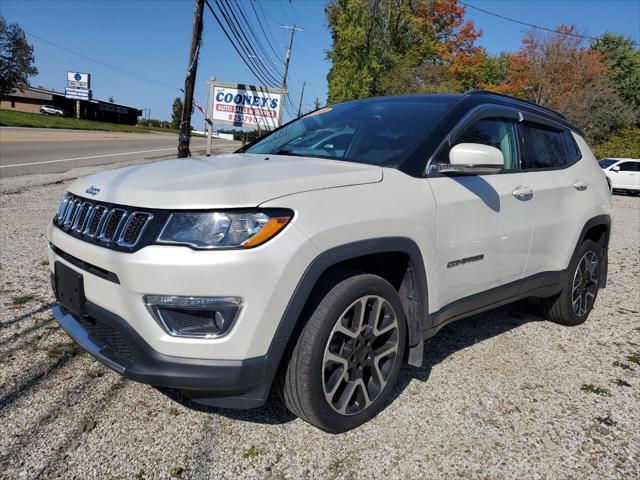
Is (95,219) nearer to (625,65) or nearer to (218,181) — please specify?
(218,181)

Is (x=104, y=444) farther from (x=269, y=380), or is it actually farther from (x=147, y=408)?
(x=269, y=380)

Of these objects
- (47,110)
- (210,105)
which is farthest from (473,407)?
(47,110)

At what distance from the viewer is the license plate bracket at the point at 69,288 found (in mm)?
2236

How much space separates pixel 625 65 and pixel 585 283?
49943 mm

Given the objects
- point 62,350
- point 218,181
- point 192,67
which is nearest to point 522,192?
point 218,181

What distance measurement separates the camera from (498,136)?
3297 millimetres

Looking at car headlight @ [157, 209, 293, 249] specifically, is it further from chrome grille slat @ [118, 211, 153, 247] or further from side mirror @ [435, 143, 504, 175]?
side mirror @ [435, 143, 504, 175]

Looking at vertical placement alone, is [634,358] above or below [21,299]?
above

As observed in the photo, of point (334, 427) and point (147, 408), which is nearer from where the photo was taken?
point (334, 427)

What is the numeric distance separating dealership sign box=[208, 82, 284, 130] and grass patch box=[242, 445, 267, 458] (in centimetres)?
1284

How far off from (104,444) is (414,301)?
1642mm

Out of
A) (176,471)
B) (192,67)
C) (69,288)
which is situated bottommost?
(176,471)

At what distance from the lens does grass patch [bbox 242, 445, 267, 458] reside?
2211 mm

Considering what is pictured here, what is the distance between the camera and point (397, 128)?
9.93ft
